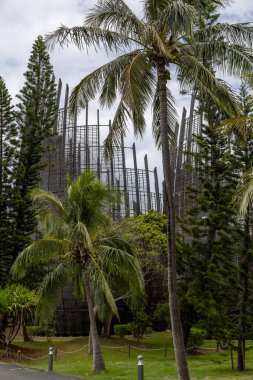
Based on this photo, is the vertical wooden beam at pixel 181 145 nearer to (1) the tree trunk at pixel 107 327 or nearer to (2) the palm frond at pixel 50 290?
(1) the tree trunk at pixel 107 327

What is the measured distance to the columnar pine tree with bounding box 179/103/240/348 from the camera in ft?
61.4

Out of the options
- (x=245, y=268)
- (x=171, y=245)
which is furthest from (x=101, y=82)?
(x=245, y=268)

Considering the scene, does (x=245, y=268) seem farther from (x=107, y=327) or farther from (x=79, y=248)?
(x=107, y=327)

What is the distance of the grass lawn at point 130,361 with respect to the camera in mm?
12906

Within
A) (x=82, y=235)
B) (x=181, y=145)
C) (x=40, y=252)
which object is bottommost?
(x=40, y=252)

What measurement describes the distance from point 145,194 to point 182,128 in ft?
18.5

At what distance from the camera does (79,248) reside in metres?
14.2

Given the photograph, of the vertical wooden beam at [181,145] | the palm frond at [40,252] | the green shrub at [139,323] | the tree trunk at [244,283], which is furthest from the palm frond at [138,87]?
the vertical wooden beam at [181,145]

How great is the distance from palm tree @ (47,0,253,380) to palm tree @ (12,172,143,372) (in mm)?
4043

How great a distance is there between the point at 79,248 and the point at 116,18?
6.79 metres

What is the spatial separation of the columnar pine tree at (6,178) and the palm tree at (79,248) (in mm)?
9541

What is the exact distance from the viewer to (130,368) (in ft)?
48.2

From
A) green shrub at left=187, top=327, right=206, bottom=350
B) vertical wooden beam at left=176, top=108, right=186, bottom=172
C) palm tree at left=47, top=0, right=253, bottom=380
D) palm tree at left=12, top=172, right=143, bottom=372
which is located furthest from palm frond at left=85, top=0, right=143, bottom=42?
→ vertical wooden beam at left=176, top=108, right=186, bottom=172

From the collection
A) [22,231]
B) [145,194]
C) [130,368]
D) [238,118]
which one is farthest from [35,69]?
[238,118]
